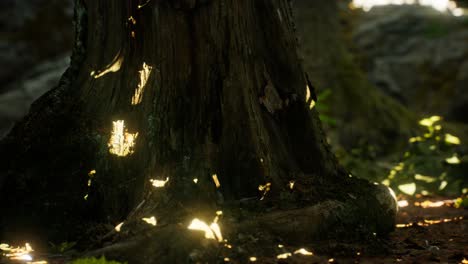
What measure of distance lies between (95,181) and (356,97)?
7983 mm

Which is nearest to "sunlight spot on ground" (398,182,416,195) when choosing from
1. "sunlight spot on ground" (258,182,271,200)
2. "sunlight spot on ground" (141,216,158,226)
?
"sunlight spot on ground" (258,182,271,200)

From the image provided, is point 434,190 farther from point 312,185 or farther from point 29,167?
point 29,167

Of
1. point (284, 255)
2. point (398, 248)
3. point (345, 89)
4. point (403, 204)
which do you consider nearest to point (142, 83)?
point (284, 255)

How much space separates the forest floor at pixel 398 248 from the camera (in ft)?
11.9

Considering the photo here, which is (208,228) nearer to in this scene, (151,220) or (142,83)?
(151,220)

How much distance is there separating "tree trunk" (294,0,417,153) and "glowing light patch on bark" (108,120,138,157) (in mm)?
6947

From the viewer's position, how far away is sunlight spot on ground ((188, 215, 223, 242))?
3516 millimetres

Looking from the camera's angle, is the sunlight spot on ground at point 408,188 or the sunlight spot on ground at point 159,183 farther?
the sunlight spot on ground at point 408,188

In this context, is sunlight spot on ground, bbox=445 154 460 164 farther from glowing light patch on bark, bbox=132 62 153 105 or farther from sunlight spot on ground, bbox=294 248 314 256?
glowing light patch on bark, bbox=132 62 153 105

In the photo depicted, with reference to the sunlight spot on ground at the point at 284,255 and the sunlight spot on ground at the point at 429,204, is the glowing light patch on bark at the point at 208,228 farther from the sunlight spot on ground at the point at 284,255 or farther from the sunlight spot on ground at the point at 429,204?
the sunlight spot on ground at the point at 429,204

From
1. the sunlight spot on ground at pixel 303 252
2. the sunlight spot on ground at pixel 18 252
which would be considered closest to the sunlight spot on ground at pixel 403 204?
the sunlight spot on ground at pixel 303 252

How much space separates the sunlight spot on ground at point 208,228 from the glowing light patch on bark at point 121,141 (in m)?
1.01

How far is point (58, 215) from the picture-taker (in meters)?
4.18

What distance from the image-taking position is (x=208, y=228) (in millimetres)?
3559
